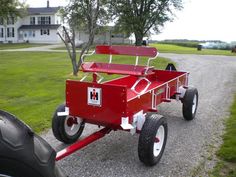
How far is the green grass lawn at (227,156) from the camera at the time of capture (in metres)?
4.82

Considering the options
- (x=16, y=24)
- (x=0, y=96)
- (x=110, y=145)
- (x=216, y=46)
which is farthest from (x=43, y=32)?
(x=110, y=145)

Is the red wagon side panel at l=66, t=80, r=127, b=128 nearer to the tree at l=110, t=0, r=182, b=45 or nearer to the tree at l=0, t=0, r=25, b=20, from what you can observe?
the tree at l=110, t=0, r=182, b=45

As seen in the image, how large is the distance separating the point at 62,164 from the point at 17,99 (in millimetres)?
5566

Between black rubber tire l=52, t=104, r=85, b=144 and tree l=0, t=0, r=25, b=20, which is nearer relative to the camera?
black rubber tire l=52, t=104, r=85, b=144

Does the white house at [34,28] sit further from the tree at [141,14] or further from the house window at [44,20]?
the tree at [141,14]

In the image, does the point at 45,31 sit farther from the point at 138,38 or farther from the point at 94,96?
the point at 94,96

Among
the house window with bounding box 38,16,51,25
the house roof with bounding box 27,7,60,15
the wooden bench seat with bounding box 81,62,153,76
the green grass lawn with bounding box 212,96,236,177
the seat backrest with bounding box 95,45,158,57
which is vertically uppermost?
the house roof with bounding box 27,7,60,15

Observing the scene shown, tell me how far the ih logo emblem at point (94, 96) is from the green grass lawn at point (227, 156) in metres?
2.03

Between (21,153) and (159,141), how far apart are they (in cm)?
320

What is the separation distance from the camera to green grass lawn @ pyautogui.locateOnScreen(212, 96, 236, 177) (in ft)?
15.8

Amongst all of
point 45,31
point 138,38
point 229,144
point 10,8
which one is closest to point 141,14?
point 138,38

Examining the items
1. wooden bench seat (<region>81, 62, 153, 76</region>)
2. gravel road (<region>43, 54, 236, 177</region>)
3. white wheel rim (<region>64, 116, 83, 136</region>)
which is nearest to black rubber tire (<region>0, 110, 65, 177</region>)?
gravel road (<region>43, 54, 236, 177</region>)

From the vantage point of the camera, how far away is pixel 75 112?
5.23 m

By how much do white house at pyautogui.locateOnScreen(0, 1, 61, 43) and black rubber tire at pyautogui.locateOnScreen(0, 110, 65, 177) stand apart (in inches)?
2394
